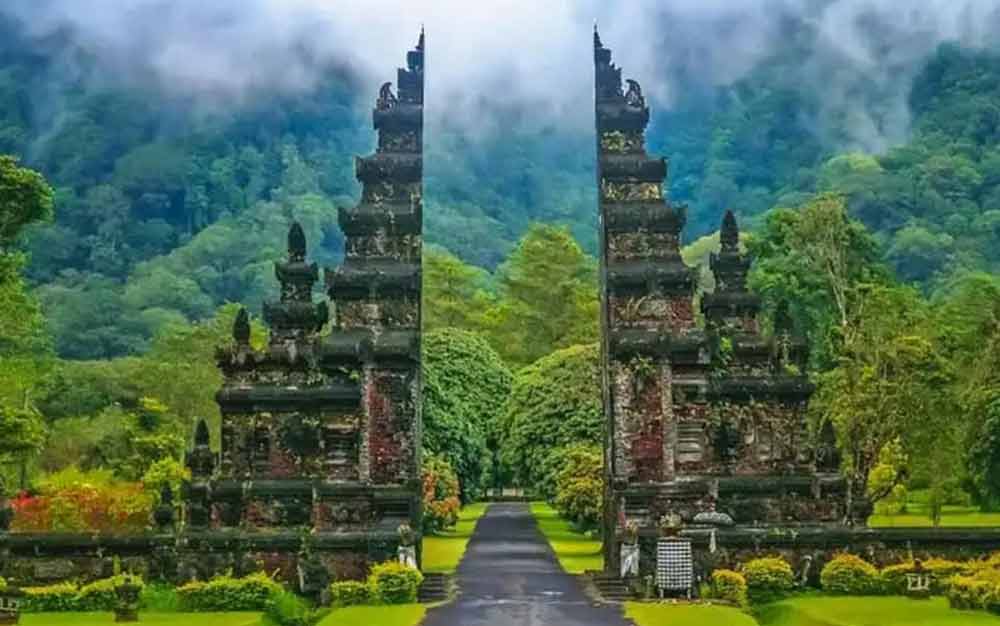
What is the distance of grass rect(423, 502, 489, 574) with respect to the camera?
1546 inches

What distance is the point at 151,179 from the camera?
164 meters

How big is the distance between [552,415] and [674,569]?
2549 cm

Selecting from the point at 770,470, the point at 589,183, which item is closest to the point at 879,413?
the point at 770,470

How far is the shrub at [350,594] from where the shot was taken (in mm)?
28828

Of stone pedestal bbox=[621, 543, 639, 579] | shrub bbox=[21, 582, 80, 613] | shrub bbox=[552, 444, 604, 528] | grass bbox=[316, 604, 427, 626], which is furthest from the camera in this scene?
shrub bbox=[552, 444, 604, 528]

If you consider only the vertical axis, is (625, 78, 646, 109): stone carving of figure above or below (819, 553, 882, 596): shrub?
above

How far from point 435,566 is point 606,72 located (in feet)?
49.7

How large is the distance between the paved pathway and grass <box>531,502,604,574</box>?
444mm

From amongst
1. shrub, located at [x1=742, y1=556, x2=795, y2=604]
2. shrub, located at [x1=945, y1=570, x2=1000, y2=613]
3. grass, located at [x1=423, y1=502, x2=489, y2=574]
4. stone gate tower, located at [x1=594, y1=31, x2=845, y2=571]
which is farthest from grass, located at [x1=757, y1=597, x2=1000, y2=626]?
grass, located at [x1=423, y1=502, x2=489, y2=574]

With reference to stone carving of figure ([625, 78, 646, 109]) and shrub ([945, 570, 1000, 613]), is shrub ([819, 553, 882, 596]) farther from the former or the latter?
stone carving of figure ([625, 78, 646, 109])

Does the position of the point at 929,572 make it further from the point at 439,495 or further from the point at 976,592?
the point at 439,495

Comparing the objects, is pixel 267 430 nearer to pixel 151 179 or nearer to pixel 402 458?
pixel 402 458

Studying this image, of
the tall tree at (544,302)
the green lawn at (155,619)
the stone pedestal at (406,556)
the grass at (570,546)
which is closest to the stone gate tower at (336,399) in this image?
the stone pedestal at (406,556)

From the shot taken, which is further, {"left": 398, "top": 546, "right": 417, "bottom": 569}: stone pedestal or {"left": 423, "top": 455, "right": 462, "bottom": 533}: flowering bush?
{"left": 423, "top": 455, "right": 462, "bottom": 533}: flowering bush
